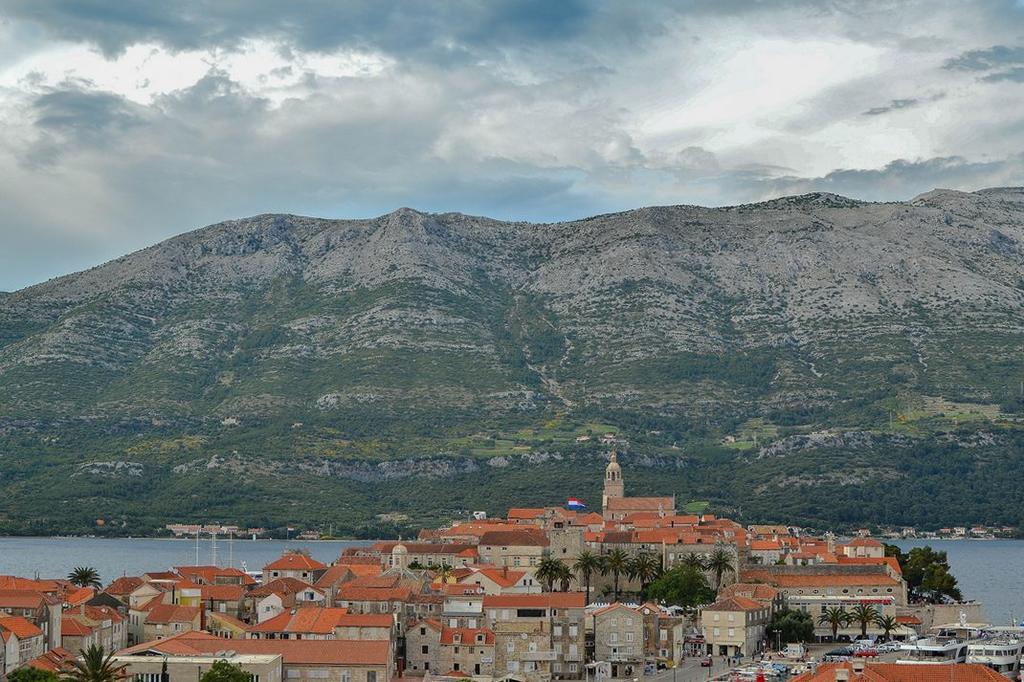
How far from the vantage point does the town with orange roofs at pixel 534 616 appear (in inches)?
3189

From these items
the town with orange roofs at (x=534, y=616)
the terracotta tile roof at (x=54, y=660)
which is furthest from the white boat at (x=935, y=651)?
the terracotta tile roof at (x=54, y=660)

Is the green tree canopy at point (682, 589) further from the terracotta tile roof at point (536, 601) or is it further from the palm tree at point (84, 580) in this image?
the palm tree at point (84, 580)

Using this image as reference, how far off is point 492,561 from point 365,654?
40.0 meters

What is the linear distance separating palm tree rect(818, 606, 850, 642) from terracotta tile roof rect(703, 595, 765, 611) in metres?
6.85

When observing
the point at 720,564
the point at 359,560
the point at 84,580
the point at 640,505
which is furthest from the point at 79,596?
the point at 640,505

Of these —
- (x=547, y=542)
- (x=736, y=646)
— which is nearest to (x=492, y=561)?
(x=547, y=542)

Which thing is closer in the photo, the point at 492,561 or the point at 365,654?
the point at 365,654

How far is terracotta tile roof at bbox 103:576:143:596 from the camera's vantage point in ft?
333

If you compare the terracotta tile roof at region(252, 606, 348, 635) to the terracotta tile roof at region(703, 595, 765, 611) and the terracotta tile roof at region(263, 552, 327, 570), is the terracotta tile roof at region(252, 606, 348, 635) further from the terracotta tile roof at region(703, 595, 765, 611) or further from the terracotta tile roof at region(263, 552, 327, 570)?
the terracotta tile roof at region(703, 595, 765, 611)

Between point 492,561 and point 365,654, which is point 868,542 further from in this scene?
point 365,654

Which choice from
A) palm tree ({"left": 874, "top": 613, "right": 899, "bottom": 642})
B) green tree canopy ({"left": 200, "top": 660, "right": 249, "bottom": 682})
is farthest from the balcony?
palm tree ({"left": 874, "top": 613, "right": 899, "bottom": 642})

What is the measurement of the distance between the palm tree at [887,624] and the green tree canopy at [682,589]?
450 inches

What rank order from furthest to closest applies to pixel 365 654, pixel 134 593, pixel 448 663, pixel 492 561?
pixel 492 561 < pixel 134 593 < pixel 448 663 < pixel 365 654

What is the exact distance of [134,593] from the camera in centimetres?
10050
